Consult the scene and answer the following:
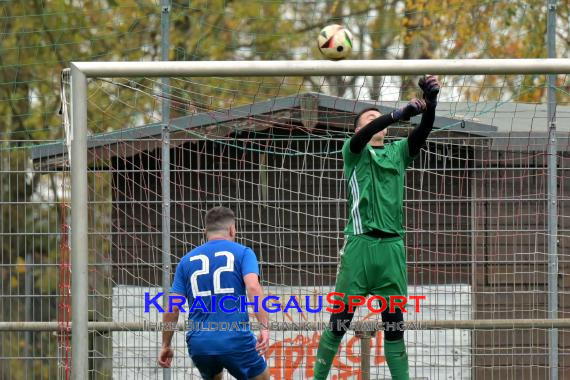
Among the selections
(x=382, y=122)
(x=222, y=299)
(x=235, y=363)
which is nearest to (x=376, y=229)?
(x=382, y=122)

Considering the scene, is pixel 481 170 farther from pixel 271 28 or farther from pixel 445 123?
pixel 271 28

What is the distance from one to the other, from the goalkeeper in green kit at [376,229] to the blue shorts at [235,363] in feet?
2.04

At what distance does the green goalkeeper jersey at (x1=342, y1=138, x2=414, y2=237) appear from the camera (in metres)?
7.20

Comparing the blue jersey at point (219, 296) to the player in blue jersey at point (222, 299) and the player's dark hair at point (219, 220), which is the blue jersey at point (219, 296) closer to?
the player in blue jersey at point (222, 299)

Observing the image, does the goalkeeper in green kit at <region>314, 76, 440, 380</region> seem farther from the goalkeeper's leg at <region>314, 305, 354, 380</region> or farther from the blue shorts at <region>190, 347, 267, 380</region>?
the blue shorts at <region>190, 347, 267, 380</region>

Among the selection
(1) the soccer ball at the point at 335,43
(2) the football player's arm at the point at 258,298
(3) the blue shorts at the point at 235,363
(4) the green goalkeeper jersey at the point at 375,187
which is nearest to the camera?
(2) the football player's arm at the point at 258,298

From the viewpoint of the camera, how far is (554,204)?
8.84 meters

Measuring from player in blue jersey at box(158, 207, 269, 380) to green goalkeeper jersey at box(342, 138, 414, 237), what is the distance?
0.82 metres

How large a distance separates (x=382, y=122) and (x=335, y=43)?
0.58 m

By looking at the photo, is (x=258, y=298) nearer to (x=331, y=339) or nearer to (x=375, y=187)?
(x=331, y=339)

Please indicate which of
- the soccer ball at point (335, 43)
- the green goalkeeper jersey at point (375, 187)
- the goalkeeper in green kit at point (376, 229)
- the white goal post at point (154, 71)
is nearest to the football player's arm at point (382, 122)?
the goalkeeper in green kit at point (376, 229)

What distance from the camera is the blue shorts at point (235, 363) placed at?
6.81m

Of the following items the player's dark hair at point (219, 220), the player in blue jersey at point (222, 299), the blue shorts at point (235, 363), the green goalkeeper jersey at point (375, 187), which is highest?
the green goalkeeper jersey at point (375, 187)

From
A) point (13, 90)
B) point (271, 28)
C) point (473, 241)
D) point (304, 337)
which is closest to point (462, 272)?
point (473, 241)
